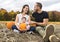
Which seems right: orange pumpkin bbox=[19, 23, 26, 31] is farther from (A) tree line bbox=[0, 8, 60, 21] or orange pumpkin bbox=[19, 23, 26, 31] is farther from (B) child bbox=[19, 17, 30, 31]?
(A) tree line bbox=[0, 8, 60, 21]

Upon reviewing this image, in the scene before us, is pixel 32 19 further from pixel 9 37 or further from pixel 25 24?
pixel 9 37

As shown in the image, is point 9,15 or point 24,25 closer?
point 24,25

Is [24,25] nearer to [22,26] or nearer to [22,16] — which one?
[22,26]

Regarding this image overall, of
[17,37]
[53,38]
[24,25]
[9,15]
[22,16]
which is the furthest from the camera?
[9,15]

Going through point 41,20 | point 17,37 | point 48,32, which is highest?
point 41,20

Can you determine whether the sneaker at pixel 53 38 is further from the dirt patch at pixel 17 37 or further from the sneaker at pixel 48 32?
the dirt patch at pixel 17 37

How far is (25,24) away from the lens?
591 centimetres

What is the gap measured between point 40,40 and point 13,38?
653 mm

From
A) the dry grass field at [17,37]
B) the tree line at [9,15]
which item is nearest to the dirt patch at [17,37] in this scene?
the dry grass field at [17,37]

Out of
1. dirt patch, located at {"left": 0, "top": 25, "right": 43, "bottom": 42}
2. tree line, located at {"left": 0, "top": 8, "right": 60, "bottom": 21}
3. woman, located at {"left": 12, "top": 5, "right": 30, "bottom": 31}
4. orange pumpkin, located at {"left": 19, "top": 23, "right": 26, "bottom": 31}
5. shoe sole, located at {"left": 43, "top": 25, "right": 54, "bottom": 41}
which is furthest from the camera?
tree line, located at {"left": 0, "top": 8, "right": 60, "bottom": 21}

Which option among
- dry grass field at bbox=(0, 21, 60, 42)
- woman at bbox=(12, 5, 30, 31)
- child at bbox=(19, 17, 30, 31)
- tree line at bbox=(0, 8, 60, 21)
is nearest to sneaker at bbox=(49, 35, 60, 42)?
dry grass field at bbox=(0, 21, 60, 42)

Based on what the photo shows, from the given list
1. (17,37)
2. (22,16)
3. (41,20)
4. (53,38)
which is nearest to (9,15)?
(22,16)

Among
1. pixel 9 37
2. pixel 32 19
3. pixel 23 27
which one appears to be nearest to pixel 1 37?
pixel 9 37

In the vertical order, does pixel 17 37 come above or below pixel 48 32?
below
